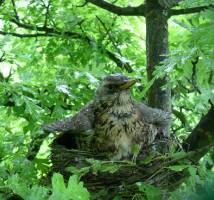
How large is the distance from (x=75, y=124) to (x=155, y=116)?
0.47 m

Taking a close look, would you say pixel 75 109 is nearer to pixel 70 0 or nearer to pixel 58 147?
pixel 58 147

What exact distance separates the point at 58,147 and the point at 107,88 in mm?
499

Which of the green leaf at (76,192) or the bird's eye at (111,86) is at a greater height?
the bird's eye at (111,86)

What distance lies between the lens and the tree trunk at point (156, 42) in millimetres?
3561

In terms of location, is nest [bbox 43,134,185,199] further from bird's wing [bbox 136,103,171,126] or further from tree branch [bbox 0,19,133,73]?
tree branch [bbox 0,19,133,73]

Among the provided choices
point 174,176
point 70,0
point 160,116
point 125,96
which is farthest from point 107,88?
point 70,0

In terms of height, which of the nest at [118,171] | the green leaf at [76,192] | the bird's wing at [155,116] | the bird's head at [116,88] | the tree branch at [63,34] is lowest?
the nest at [118,171]

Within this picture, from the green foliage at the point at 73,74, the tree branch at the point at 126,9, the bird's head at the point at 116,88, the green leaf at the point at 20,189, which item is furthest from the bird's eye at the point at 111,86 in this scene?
the green leaf at the point at 20,189

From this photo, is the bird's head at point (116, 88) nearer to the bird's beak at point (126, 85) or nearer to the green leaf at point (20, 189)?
the bird's beak at point (126, 85)

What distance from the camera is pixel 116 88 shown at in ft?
11.0

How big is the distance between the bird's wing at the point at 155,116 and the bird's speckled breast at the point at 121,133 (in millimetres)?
36

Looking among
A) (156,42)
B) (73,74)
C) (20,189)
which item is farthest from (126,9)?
(20,189)

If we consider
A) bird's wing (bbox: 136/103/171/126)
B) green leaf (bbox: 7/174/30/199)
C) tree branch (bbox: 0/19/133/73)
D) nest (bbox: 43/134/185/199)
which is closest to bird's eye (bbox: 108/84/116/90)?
bird's wing (bbox: 136/103/171/126)

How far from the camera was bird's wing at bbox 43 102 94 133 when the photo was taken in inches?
122
